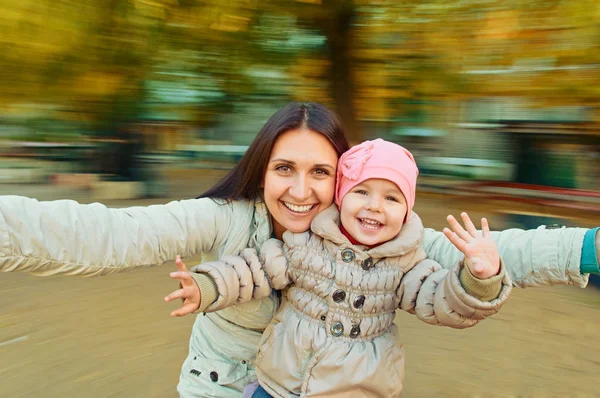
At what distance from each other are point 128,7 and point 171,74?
0.79 metres

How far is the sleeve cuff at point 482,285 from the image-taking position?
1.60 metres

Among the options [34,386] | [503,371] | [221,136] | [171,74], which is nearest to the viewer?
[34,386]

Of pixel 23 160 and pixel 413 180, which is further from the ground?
pixel 413 180

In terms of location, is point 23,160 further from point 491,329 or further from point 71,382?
point 491,329

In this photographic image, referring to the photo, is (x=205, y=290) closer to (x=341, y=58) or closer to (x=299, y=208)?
(x=299, y=208)

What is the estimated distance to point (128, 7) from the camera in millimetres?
4414

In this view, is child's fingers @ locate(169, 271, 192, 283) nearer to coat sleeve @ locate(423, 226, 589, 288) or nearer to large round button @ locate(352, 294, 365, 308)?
large round button @ locate(352, 294, 365, 308)

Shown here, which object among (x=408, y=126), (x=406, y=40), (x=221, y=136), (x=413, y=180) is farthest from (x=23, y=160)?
(x=413, y=180)

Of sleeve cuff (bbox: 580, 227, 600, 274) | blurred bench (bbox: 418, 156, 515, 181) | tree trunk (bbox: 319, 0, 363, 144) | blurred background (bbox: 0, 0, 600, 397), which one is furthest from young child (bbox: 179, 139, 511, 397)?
blurred bench (bbox: 418, 156, 515, 181)

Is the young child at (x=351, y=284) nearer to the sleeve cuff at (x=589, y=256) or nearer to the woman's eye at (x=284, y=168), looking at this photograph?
the woman's eye at (x=284, y=168)

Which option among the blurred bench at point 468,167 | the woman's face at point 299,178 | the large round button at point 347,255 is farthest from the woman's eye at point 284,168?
the blurred bench at point 468,167

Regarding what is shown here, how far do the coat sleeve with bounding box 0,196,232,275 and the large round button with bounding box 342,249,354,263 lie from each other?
443 mm

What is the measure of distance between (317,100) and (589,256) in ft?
10.9

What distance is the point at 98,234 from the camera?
171 cm
